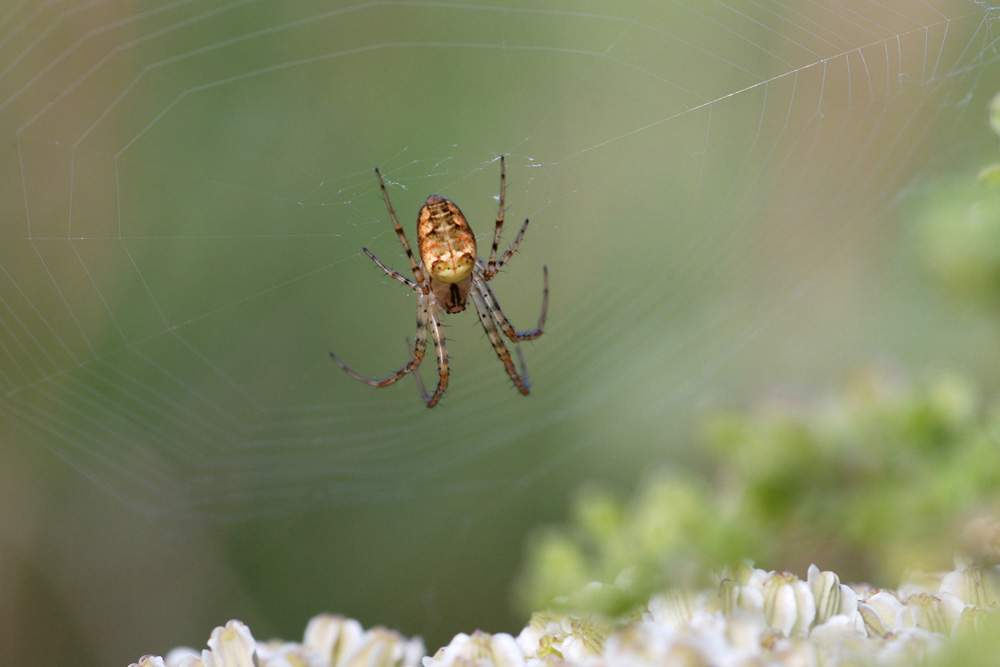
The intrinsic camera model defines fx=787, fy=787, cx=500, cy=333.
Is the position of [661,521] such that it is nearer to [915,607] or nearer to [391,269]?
[915,607]

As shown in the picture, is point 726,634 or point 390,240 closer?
point 726,634

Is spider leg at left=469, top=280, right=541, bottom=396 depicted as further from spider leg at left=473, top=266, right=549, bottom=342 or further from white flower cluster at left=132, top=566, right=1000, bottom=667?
white flower cluster at left=132, top=566, right=1000, bottom=667

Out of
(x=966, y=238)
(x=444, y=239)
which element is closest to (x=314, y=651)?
(x=966, y=238)

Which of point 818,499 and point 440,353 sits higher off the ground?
point 818,499

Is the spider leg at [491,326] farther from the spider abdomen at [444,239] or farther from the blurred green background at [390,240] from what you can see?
the spider abdomen at [444,239]

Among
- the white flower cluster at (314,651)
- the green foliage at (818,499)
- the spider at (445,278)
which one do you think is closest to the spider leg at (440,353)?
the spider at (445,278)

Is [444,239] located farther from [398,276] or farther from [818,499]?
[818,499]
